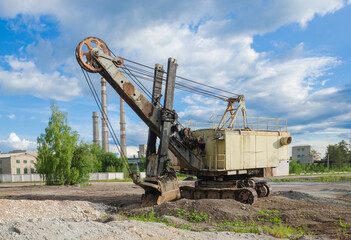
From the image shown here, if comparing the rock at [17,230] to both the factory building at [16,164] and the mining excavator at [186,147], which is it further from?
the factory building at [16,164]

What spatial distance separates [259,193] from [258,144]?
2421mm

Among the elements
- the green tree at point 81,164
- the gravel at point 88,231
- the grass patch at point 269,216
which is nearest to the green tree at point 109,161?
the green tree at point 81,164

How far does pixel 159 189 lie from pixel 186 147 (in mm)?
2219

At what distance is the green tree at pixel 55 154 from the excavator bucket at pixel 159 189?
1551 cm

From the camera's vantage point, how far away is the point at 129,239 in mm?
5566

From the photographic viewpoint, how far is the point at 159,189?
11852mm

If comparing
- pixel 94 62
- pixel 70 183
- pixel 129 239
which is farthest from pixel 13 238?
pixel 70 183

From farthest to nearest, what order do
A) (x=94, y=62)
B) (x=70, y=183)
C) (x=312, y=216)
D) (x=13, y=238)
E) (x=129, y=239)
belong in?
(x=70, y=183), (x=94, y=62), (x=312, y=216), (x=129, y=239), (x=13, y=238)

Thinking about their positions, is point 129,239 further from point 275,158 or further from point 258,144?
point 275,158

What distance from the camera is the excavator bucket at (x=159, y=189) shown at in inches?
468

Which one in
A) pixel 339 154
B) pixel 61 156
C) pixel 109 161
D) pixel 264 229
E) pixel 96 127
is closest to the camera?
pixel 264 229

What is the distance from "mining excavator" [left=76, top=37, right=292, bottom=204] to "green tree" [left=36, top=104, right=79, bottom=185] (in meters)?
14.8

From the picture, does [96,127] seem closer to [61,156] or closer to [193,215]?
[61,156]

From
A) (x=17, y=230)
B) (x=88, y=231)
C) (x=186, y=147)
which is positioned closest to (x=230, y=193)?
(x=186, y=147)
